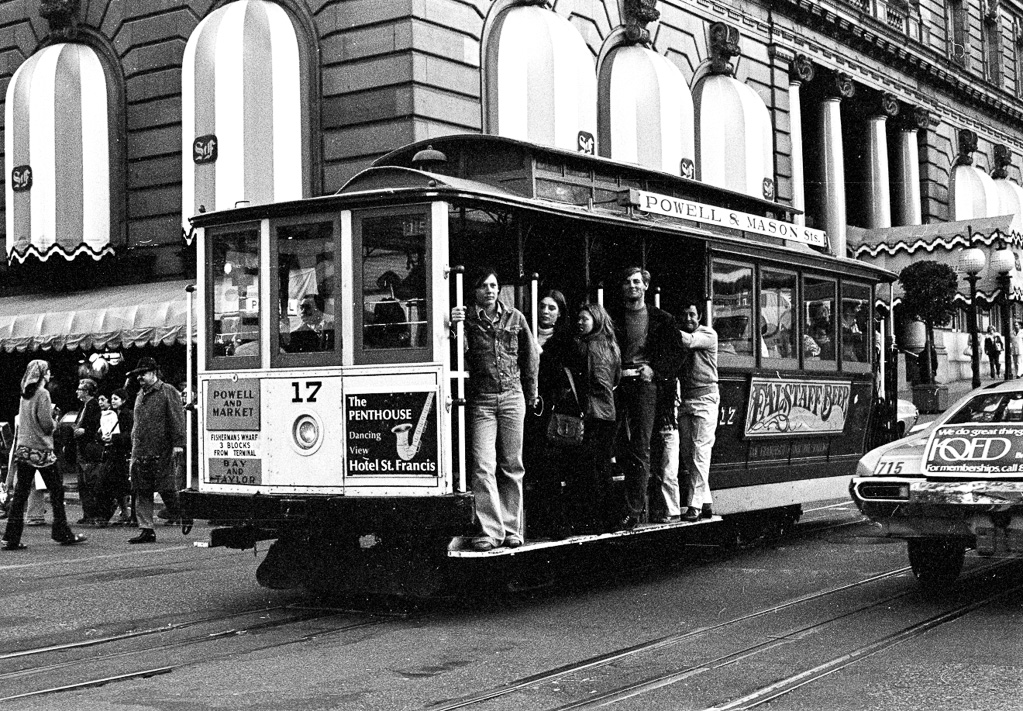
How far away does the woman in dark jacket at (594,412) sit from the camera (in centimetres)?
984

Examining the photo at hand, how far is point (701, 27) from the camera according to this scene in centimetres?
2698

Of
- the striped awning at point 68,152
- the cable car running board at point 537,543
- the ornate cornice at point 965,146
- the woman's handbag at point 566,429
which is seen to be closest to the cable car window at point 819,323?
the cable car running board at point 537,543

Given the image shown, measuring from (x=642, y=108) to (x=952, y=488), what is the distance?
16.2 metres

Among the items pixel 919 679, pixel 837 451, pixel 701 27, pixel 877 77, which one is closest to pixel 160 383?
pixel 837 451

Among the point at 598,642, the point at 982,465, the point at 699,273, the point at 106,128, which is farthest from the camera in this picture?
the point at 106,128

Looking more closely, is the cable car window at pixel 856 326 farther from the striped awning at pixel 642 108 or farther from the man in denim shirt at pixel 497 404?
the striped awning at pixel 642 108

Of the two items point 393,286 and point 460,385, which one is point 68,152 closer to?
point 393,286

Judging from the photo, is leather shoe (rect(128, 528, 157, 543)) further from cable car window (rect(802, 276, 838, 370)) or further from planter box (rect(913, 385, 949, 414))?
planter box (rect(913, 385, 949, 414))

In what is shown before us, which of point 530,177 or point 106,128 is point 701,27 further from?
point 530,177

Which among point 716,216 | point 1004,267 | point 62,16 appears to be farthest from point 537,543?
point 1004,267

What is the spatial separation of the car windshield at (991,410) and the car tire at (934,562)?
922mm

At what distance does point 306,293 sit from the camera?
9516mm

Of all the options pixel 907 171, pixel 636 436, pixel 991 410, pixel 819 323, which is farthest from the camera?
pixel 907 171

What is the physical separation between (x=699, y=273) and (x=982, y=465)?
3.36 meters
